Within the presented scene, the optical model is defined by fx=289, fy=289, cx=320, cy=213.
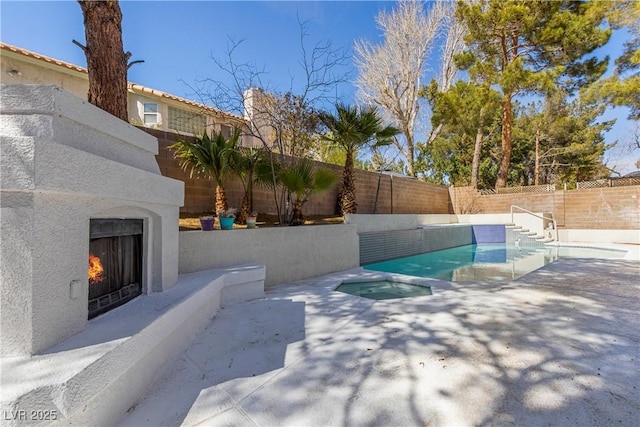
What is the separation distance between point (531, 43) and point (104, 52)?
19.9 meters

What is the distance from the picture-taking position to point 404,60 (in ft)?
66.7

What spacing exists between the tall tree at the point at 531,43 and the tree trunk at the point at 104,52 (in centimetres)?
1699

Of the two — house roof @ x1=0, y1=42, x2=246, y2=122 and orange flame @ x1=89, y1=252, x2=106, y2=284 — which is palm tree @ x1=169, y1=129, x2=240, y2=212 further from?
orange flame @ x1=89, y1=252, x2=106, y2=284

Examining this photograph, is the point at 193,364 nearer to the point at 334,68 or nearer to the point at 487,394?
the point at 487,394

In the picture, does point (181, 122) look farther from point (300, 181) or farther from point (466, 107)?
point (466, 107)

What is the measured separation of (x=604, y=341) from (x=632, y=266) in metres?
6.40

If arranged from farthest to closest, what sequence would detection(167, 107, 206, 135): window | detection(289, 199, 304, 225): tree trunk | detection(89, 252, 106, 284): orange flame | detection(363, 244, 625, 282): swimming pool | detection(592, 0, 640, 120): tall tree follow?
detection(592, 0, 640, 120): tall tree < detection(167, 107, 206, 135): window < detection(289, 199, 304, 225): tree trunk < detection(363, 244, 625, 282): swimming pool < detection(89, 252, 106, 284): orange flame

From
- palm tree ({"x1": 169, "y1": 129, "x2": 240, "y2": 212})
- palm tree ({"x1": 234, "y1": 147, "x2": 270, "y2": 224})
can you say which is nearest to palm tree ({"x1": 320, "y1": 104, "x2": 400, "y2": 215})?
palm tree ({"x1": 234, "y1": 147, "x2": 270, "y2": 224})

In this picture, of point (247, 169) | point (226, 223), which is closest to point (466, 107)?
point (247, 169)

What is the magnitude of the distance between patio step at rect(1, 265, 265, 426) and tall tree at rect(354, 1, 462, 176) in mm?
19914

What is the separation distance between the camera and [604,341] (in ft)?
10.1

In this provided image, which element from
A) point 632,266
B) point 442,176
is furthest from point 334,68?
point 442,176

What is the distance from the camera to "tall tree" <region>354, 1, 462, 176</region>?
20.1 metres

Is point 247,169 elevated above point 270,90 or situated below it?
below
